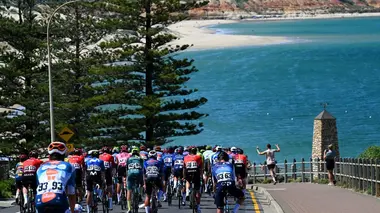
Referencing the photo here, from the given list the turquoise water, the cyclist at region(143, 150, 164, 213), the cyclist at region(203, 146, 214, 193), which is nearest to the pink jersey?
the cyclist at region(143, 150, 164, 213)

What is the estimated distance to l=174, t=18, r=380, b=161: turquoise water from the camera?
80250mm

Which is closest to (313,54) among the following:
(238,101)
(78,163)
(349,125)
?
(238,101)

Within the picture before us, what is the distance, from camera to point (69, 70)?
173 ft

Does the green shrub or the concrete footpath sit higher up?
the concrete footpath

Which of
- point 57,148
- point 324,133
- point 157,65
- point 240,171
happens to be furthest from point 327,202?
point 157,65

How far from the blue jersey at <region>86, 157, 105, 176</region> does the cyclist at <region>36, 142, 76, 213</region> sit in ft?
24.4

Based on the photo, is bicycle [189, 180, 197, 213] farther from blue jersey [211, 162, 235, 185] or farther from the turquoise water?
the turquoise water

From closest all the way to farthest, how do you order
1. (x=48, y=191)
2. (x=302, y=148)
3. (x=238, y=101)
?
(x=48, y=191) < (x=302, y=148) < (x=238, y=101)

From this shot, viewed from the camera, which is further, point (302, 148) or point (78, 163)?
point (302, 148)

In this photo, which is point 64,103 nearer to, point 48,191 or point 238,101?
point 48,191

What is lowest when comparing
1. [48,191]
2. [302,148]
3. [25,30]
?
[302,148]

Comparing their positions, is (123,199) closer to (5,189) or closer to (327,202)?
(327,202)

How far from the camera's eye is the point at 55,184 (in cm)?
1248

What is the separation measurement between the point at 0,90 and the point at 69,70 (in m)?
4.57
